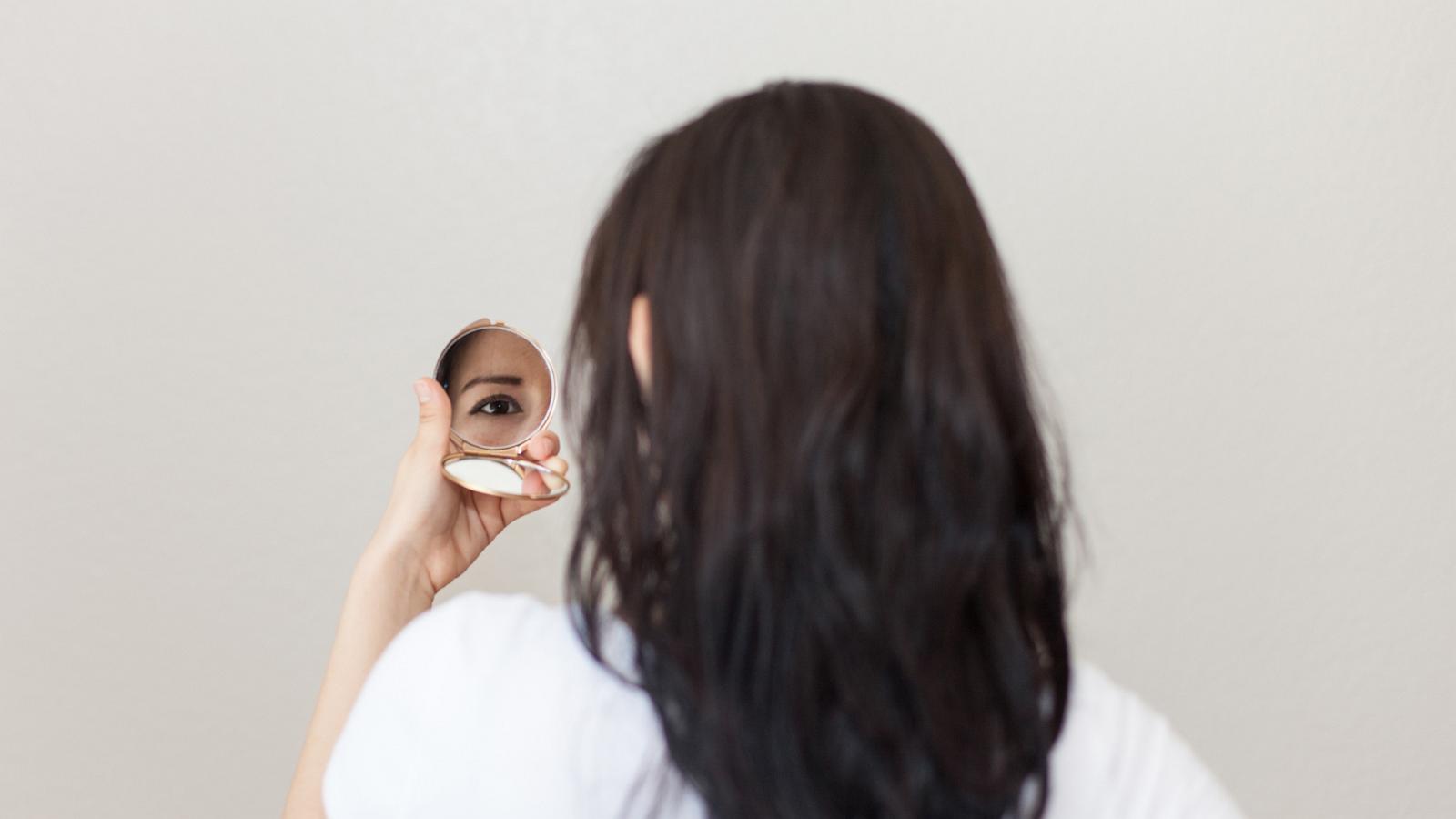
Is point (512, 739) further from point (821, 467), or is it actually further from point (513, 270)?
point (513, 270)

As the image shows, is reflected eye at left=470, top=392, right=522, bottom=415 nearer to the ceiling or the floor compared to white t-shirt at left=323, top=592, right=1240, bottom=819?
nearer to the ceiling

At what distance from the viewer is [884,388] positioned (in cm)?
69

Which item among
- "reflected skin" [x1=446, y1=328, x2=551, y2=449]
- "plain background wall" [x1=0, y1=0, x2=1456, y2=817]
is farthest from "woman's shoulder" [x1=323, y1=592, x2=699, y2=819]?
"plain background wall" [x1=0, y1=0, x2=1456, y2=817]

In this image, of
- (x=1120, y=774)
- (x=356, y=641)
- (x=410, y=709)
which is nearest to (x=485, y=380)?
(x=356, y=641)

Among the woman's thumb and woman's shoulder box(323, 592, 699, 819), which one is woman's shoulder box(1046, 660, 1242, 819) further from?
the woman's thumb

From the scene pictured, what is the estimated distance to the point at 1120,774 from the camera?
779 millimetres

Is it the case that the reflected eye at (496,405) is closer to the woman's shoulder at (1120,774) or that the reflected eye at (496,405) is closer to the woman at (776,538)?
the woman at (776,538)

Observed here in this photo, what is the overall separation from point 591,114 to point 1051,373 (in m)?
0.69

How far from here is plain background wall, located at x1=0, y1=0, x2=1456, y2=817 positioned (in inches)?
59.5

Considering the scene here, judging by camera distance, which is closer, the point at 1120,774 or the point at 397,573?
the point at 1120,774

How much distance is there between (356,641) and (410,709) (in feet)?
1.13

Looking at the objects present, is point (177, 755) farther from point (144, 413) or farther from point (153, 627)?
point (144, 413)

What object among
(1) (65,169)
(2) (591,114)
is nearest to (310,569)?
(1) (65,169)

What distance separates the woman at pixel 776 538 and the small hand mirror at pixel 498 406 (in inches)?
16.7
